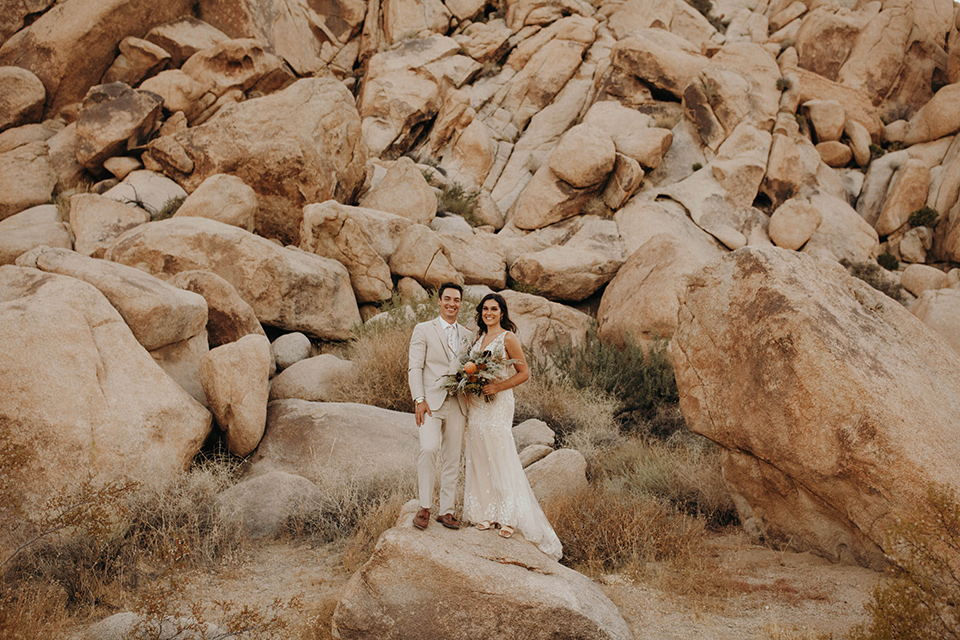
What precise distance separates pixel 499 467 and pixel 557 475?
1.80 meters

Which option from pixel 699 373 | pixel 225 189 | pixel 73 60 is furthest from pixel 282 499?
pixel 73 60

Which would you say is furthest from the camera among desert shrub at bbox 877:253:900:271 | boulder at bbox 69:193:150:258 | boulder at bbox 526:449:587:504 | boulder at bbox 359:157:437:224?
desert shrub at bbox 877:253:900:271

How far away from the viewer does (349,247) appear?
11.8 metres

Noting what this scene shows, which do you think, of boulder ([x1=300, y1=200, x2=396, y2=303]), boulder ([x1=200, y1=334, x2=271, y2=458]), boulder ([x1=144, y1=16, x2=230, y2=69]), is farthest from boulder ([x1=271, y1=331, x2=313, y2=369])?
boulder ([x1=144, y1=16, x2=230, y2=69])

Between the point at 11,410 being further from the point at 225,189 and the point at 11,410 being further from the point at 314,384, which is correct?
the point at 225,189

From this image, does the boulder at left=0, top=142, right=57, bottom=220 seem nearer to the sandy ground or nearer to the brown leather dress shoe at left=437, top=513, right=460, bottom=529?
the sandy ground

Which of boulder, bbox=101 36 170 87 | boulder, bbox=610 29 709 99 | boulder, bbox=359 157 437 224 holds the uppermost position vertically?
boulder, bbox=610 29 709 99

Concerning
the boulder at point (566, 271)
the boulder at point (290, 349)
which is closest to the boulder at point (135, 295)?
the boulder at point (290, 349)

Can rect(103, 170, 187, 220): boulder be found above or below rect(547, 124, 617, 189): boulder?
below

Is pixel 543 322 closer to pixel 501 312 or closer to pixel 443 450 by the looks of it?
pixel 501 312

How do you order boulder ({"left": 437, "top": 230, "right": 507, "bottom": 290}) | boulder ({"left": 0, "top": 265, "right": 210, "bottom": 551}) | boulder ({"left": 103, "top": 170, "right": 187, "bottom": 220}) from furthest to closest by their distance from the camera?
boulder ({"left": 103, "top": 170, "right": 187, "bottom": 220})
boulder ({"left": 437, "top": 230, "right": 507, "bottom": 290})
boulder ({"left": 0, "top": 265, "right": 210, "bottom": 551})

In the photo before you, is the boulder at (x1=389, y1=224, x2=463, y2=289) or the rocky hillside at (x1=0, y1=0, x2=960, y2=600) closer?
the rocky hillside at (x1=0, y1=0, x2=960, y2=600)

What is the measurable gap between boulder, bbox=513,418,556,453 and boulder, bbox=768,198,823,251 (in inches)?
480

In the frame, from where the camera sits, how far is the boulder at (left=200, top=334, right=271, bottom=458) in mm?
6973
